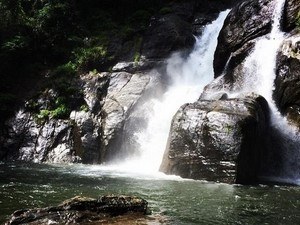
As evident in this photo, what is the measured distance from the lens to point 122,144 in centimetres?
1941

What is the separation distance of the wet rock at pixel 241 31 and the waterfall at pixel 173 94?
209cm

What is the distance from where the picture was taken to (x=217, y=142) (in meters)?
13.5

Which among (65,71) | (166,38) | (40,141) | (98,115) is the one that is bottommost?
(40,141)

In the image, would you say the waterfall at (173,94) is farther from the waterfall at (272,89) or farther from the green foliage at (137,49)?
the waterfall at (272,89)

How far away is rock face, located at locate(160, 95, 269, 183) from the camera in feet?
43.3

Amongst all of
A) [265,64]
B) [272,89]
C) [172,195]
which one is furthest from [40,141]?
[265,64]

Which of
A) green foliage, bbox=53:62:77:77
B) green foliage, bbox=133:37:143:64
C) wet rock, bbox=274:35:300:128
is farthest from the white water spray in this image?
green foliage, bbox=53:62:77:77

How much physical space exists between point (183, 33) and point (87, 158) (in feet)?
37.3

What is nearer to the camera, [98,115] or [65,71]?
[98,115]

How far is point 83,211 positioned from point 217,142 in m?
7.03

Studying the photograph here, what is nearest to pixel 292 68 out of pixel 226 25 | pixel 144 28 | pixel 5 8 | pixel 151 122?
pixel 226 25

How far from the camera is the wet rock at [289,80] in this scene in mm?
16516

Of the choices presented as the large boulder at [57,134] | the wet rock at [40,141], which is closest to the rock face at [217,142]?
the large boulder at [57,134]

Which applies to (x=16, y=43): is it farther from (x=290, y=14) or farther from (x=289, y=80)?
(x=289, y=80)
